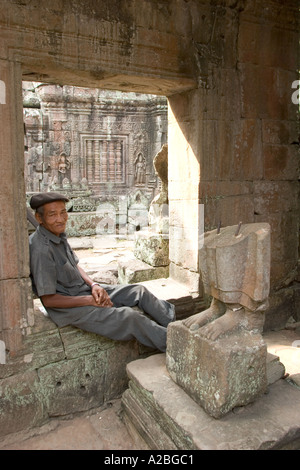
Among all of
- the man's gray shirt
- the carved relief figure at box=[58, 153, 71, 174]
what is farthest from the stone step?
the carved relief figure at box=[58, 153, 71, 174]

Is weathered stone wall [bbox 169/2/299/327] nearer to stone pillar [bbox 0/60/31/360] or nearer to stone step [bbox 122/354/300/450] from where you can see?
stone step [bbox 122/354/300/450]

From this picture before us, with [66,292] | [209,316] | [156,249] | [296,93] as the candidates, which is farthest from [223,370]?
[296,93]

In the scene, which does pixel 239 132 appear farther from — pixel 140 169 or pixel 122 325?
pixel 140 169

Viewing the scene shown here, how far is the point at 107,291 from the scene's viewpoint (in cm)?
356

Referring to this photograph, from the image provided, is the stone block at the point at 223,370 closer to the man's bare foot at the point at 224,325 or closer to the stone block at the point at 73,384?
the man's bare foot at the point at 224,325

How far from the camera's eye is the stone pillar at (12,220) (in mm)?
2861

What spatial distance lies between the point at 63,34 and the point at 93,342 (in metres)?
2.54

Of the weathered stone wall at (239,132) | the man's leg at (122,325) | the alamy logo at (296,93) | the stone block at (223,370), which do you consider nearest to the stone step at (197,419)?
the stone block at (223,370)

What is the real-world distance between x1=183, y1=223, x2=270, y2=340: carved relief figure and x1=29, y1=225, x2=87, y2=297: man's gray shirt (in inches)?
44.5

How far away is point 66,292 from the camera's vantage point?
323cm

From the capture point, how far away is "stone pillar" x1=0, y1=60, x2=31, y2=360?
2.86m

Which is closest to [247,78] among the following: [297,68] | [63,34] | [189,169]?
[297,68]

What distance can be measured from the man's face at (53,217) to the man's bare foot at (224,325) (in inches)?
55.8

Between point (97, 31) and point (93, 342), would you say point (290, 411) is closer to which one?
point (93, 342)
